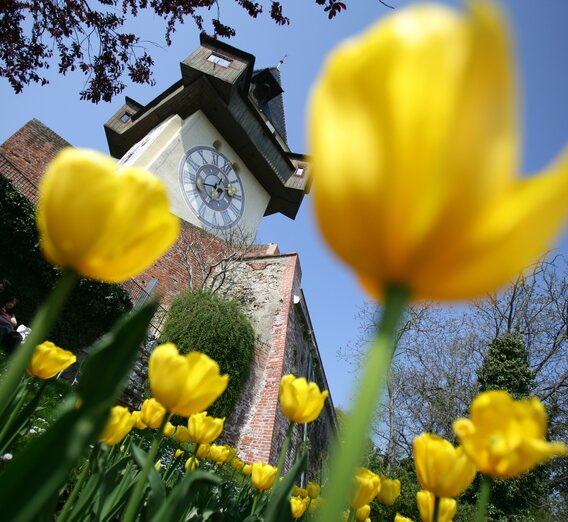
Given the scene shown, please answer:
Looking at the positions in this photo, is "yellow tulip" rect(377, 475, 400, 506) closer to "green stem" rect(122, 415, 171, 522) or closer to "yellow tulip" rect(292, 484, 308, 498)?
"yellow tulip" rect(292, 484, 308, 498)

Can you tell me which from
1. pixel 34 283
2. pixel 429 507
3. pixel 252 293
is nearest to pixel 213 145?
pixel 252 293

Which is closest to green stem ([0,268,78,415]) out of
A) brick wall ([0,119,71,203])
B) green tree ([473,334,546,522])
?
green tree ([473,334,546,522])

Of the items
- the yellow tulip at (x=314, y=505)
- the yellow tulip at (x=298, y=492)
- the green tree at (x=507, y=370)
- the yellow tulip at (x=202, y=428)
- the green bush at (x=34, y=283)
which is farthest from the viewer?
the green tree at (x=507, y=370)

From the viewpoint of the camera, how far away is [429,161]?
267 millimetres

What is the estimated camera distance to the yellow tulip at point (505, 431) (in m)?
0.55

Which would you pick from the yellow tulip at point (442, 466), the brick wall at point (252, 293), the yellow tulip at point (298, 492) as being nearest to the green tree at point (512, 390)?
the brick wall at point (252, 293)

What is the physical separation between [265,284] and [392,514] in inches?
252

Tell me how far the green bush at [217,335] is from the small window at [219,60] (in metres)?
7.92

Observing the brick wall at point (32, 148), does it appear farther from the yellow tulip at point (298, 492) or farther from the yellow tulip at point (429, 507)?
the yellow tulip at point (429, 507)

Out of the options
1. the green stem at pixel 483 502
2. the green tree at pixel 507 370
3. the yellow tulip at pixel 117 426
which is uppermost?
the green tree at pixel 507 370

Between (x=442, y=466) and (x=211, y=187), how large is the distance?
43.6 ft

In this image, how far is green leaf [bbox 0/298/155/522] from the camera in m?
0.34

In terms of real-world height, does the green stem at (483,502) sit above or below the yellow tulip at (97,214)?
below

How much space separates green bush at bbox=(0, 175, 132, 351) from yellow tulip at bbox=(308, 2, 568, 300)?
280 inches
